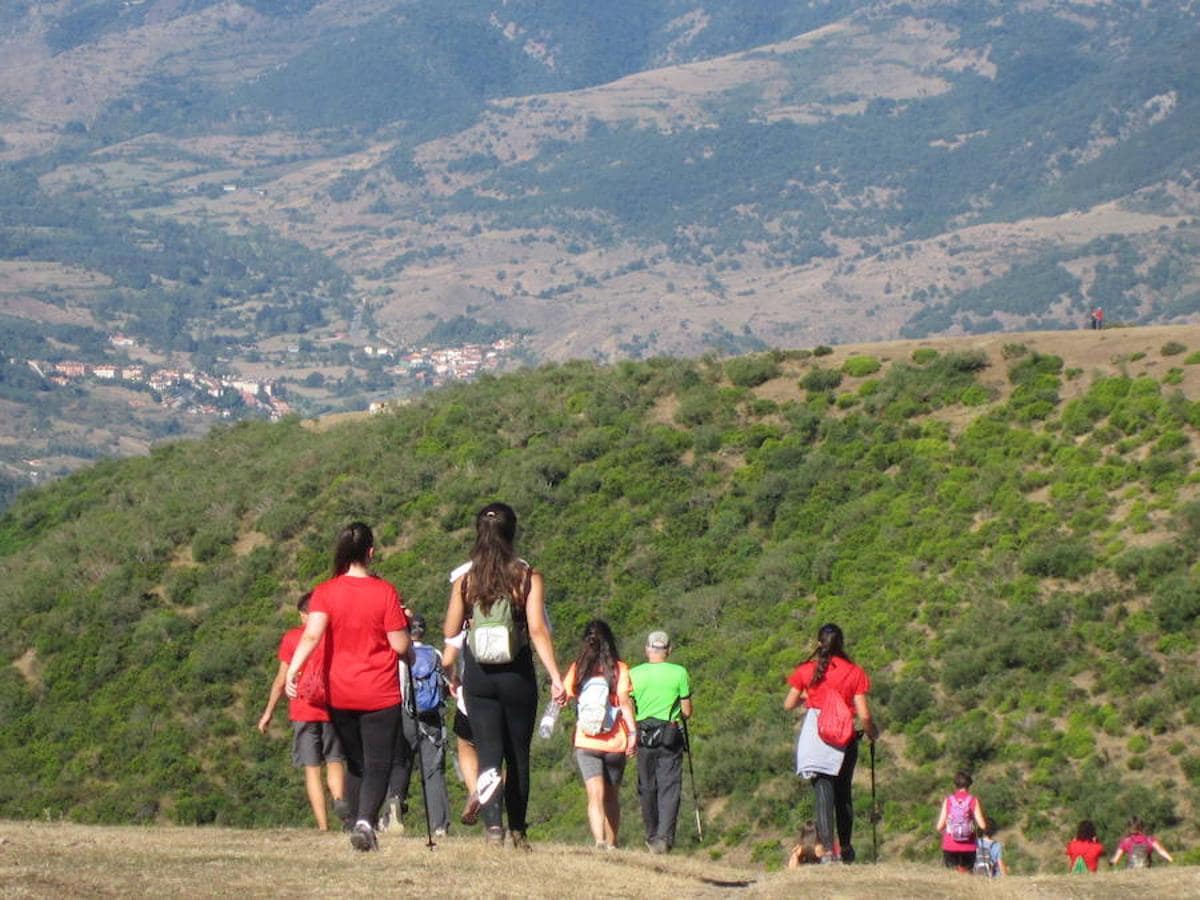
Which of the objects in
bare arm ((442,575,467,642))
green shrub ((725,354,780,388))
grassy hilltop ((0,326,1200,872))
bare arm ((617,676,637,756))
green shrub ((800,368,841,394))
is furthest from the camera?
green shrub ((725,354,780,388))

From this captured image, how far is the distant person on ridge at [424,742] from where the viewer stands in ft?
41.6

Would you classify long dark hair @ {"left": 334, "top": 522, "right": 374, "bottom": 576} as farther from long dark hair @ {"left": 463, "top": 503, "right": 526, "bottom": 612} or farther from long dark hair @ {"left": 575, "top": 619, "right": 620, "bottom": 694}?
long dark hair @ {"left": 575, "top": 619, "right": 620, "bottom": 694}

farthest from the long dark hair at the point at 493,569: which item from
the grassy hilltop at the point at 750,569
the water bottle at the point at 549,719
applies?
the grassy hilltop at the point at 750,569

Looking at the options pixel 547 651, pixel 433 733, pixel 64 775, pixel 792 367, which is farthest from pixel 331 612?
pixel 792 367

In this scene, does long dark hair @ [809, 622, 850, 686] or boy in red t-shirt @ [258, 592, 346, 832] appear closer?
long dark hair @ [809, 622, 850, 686]

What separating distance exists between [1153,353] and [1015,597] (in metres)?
7.94

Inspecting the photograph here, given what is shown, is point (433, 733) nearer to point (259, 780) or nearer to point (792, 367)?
point (259, 780)

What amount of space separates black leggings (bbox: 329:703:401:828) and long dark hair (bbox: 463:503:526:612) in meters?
0.81

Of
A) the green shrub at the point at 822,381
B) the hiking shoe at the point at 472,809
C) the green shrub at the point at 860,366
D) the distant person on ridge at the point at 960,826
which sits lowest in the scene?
the distant person on ridge at the point at 960,826

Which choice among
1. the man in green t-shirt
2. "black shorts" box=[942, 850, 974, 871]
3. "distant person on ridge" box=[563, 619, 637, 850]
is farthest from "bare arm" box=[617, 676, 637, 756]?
"black shorts" box=[942, 850, 974, 871]

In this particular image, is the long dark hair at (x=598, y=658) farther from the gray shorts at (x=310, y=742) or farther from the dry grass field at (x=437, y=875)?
the gray shorts at (x=310, y=742)

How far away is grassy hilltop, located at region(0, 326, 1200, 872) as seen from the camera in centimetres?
2095

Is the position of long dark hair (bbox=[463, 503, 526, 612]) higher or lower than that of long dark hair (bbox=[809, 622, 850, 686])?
higher

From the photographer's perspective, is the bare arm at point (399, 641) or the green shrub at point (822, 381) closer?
the bare arm at point (399, 641)
